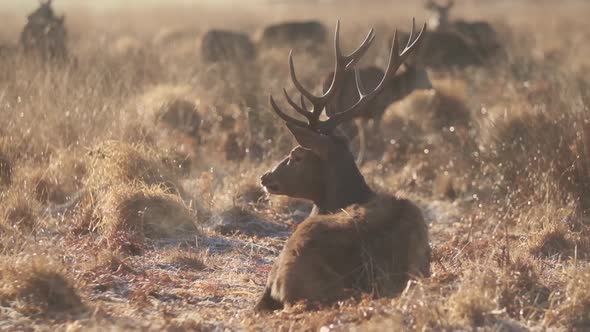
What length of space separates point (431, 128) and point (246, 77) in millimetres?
2961

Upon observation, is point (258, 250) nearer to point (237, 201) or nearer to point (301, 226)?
point (237, 201)

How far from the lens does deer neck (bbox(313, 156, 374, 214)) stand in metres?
7.34

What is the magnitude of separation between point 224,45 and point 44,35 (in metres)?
5.74

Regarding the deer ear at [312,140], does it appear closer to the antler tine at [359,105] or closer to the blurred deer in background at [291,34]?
the antler tine at [359,105]

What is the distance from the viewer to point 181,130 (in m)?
13.1

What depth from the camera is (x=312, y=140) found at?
7.22m

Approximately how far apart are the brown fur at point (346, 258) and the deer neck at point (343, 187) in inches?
35.2

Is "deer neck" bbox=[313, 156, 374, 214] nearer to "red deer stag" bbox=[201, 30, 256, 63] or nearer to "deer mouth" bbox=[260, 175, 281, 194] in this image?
"deer mouth" bbox=[260, 175, 281, 194]

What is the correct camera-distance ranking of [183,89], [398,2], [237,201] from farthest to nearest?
1. [398,2]
2. [183,89]
3. [237,201]

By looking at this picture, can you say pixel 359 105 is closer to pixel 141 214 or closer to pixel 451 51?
pixel 141 214

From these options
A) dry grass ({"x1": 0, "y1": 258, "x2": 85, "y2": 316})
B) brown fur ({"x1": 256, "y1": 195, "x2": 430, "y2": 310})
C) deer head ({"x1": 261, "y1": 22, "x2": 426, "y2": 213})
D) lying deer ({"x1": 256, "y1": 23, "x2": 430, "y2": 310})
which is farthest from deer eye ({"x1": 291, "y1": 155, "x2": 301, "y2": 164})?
dry grass ({"x1": 0, "y1": 258, "x2": 85, "y2": 316})

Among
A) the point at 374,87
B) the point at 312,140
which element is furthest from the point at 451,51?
the point at 312,140

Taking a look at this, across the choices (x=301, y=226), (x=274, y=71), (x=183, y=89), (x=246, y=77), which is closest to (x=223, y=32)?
(x=274, y=71)

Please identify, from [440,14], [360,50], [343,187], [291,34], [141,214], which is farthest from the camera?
[440,14]
